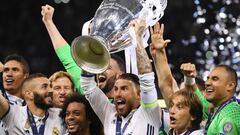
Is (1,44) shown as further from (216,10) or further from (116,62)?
(116,62)

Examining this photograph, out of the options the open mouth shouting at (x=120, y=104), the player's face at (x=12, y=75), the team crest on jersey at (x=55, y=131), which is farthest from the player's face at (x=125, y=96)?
the player's face at (x=12, y=75)

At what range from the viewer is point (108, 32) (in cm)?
478

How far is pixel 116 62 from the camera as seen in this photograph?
5602 mm

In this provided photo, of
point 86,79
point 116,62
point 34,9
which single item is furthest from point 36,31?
point 86,79

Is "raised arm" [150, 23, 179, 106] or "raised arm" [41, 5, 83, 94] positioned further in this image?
"raised arm" [41, 5, 83, 94]

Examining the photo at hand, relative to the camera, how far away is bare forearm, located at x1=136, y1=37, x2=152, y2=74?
4797mm

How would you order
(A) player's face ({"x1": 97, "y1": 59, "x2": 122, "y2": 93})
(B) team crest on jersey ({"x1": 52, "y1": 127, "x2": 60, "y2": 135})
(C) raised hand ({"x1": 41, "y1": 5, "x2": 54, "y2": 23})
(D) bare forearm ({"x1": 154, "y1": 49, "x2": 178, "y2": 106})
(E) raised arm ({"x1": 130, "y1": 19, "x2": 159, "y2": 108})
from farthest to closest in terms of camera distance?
(C) raised hand ({"x1": 41, "y1": 5, "x2": 54, "y2": 23}) → (A) player's face ({"x1": 97, "y1": 59, "x2": 122, "y2": 93}) → (B) team crest on jersey ({"x1": 52, "y1": 127, "x2": 60, "y2": 135}) → (D) bare forearm ({"x1": 154, "y1": 49, "x2": 178, "y2": 106}) → (E) raised arm ({"x1": 130, "y1": 19, "x2": 159, "y2": 108})

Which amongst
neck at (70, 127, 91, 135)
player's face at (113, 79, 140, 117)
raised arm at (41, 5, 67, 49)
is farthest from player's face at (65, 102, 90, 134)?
raised arm at (41, 5, 67, 49)

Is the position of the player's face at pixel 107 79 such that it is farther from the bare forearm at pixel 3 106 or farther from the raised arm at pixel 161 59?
the bare forearm at pixel 3 106

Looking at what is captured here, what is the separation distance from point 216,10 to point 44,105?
12.4ft

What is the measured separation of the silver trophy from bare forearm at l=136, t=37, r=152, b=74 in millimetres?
112

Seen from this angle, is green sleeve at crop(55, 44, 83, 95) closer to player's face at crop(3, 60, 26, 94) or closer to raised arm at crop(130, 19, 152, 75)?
player's face at crop(3, 60, 26, 94)

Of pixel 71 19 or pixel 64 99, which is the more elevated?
pixel 71 19

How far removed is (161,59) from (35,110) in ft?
2.76
